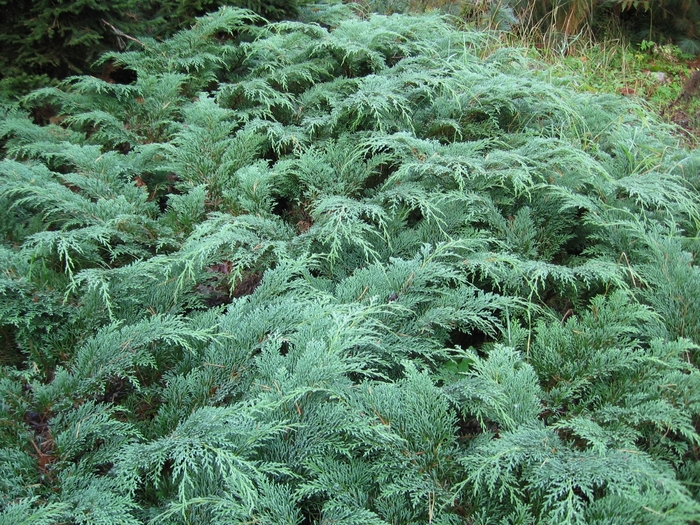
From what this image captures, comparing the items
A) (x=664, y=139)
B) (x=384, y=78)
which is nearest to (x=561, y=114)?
(x=664, y=139)

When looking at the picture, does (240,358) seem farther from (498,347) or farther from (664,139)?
(664,139)

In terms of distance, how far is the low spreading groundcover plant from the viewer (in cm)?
114

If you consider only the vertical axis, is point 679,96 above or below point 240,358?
above

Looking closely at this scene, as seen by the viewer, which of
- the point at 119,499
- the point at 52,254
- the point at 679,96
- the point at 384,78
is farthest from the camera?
the point at 679,96

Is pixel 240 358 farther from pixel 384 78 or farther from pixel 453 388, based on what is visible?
pixel 384 78

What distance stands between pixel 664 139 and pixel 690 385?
2.28 metres

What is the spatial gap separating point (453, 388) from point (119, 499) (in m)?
0.88

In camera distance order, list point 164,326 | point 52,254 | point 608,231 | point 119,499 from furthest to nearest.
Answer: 1. point 608,231
2. point 52,254
3. point 164,326
4. point 119,499

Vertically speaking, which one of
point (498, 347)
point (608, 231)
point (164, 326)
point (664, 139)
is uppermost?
point (664, 139)

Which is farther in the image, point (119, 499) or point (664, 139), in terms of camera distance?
point (664, 139)

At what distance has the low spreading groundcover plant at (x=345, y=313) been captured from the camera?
1141mm

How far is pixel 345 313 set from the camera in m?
1.40

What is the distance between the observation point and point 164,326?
1.38 metres

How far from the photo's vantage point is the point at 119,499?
1.07m
